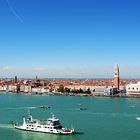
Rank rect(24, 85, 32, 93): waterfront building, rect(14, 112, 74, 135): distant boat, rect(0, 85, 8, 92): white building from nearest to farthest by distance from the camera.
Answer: rect(14, 112, 74, 135): distant boat, rect(24, 85, 32, 93): waterfront building, rect(0, 85, 8, 92): white building

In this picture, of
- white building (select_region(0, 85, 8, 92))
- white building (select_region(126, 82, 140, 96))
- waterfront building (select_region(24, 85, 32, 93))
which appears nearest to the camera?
white building (select_region(126, 82, 140, 96))

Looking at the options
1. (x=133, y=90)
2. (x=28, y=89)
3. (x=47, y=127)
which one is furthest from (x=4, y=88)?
(x=47, y=127)

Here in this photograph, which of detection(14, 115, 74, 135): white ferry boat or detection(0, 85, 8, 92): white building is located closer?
detection(14, 115, 74, 135): white ferry boat

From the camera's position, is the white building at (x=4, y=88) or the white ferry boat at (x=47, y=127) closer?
the white ferry boat at (x=47, y=127)

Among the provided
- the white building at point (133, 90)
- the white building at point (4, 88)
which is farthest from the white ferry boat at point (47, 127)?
the white building at point (4, 88)

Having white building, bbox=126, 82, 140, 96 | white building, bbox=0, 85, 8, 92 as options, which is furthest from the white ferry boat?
white building, bbox=0, 85, 8, 92

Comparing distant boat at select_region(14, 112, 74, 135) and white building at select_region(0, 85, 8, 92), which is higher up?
white building at select_region(0, 85, 8, 92)

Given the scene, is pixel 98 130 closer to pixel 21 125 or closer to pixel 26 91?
pixel 21 125

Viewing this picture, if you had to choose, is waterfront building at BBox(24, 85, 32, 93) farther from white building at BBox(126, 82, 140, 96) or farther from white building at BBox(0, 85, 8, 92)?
white building at BBox(126, 82, 140, 96)

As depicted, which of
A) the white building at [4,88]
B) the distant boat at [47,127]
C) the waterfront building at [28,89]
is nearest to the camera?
the distant boat at [47,127]

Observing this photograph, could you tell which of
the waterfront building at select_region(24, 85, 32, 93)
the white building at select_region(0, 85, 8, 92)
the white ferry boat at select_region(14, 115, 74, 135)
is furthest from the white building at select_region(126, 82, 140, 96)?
the white ferry boat at select_region(14, 115, 74, 135)

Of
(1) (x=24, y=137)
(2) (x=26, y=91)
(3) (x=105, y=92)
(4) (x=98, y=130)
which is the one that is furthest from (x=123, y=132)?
(2) (x=26, y=91)

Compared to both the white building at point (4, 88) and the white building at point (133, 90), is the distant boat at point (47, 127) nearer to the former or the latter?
the white building at point (133, 90)

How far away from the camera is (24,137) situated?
8312 mm
